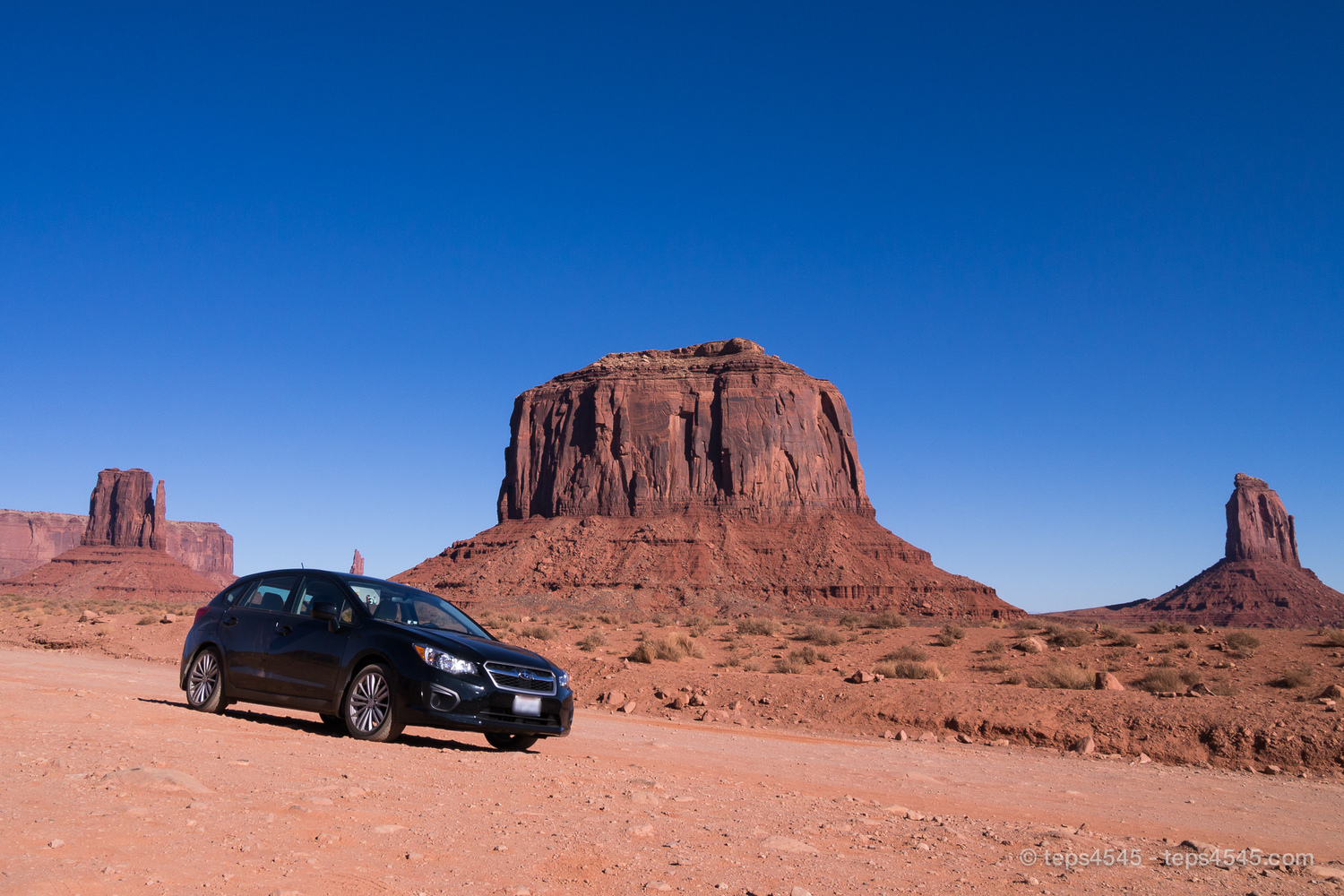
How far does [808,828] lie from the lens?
556 cm

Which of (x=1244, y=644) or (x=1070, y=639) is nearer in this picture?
(x=1244, y=644)

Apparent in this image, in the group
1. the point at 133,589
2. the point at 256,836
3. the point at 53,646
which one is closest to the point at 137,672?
the point at 53,646

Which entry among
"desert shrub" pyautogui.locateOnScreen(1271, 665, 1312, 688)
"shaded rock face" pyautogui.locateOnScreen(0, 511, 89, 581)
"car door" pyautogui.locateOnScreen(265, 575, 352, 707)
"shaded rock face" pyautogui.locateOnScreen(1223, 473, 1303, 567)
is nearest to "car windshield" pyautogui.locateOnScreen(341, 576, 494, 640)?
"car door" pyautogui.locateOnScreen(265, 575, 352, 707)

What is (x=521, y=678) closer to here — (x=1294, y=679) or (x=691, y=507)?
(x=1294, y=679)

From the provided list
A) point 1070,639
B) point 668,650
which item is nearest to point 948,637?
point 1070,639

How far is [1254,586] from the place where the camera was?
104 metres

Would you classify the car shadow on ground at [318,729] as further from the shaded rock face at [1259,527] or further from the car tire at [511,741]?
the shaded rock face at [1259,527]

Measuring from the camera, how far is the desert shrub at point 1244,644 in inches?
776

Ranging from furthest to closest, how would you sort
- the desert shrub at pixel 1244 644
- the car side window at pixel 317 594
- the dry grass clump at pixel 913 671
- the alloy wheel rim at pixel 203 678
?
the desert shrub at pixel 1244 644 → the dry grass clump at pixel 913 671 → the alloy wheel rim at pixel 203 678 → the car side window at pixel 317 594

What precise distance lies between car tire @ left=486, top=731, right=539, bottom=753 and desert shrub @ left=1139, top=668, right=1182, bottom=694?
40.0ft

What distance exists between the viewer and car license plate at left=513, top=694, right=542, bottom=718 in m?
8.27

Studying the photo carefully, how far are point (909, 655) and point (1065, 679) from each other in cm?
591

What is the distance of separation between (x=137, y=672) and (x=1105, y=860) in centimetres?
1831

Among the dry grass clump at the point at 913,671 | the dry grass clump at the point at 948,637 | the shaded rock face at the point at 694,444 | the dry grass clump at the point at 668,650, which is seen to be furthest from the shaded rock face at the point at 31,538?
the dry grass clump at the point at 913,671
